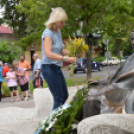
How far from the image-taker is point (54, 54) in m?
2.95

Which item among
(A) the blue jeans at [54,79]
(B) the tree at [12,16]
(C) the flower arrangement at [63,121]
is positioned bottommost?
(C) the flower arrangement at [63,121]

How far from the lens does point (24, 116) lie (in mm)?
4820

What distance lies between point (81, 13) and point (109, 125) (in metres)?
10.7

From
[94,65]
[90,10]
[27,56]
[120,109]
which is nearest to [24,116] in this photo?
[120,109]

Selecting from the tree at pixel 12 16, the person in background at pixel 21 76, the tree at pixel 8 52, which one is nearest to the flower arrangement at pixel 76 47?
the person in background at pixel 21 76

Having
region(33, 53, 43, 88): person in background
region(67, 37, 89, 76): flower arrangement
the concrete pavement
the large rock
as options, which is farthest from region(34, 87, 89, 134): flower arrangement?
region(33, 53, 43, 88): person in background

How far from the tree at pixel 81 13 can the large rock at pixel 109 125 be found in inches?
380

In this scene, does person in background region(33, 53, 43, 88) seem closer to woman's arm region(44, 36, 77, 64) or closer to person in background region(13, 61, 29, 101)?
person in background region(13, 61, 29, 101)

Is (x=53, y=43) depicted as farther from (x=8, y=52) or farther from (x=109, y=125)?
(x=8, y=52)

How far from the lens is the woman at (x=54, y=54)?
2957 mm

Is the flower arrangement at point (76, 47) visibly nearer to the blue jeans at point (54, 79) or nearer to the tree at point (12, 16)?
the blue jeans at point (54, 79)

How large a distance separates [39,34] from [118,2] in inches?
166

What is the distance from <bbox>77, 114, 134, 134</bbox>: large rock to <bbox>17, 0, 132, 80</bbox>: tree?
9648 mm

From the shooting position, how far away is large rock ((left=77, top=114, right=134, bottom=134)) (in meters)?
2.07
